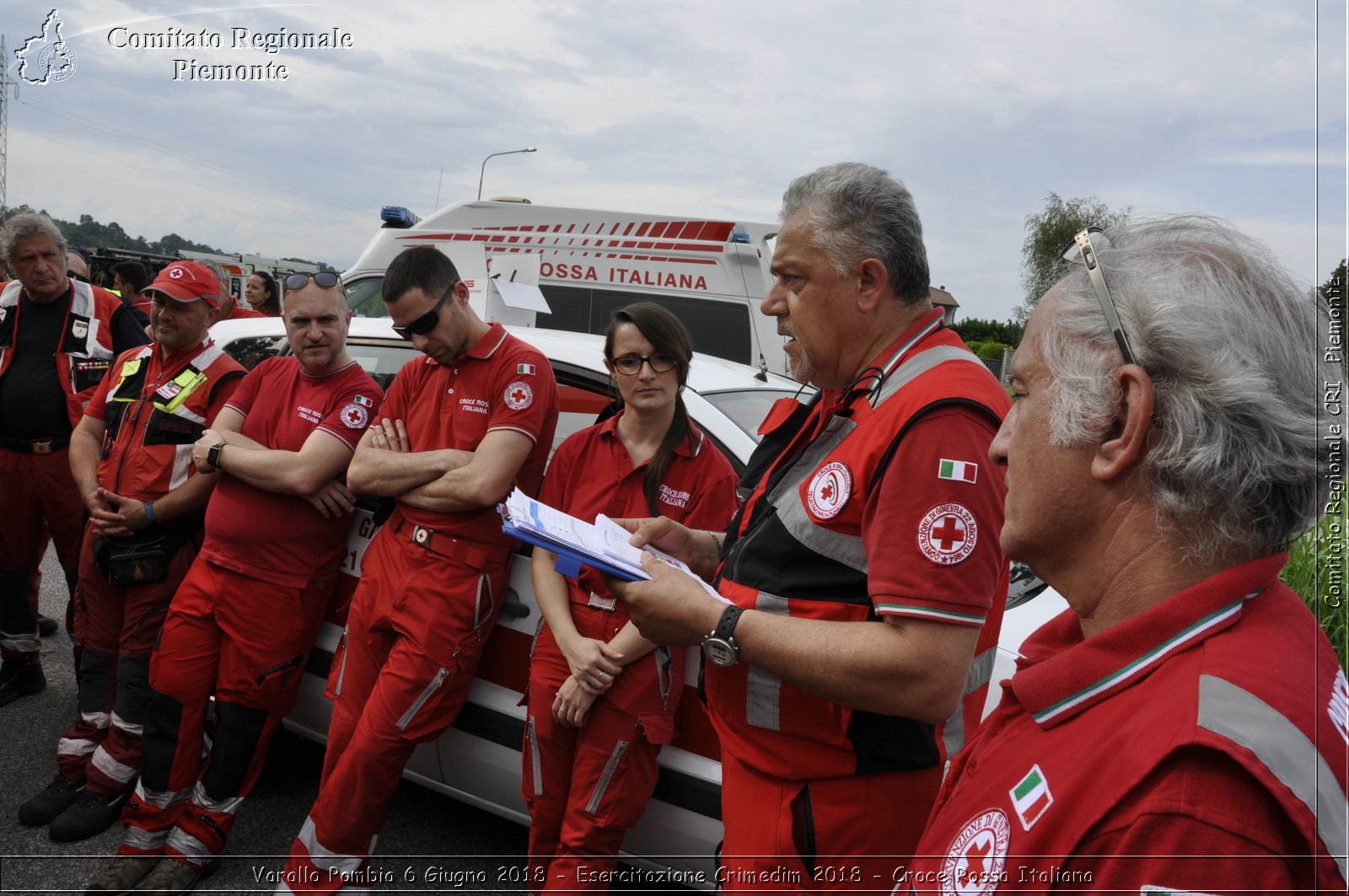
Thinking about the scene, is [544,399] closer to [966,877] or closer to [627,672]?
[627,672]

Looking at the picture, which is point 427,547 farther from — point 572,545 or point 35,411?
point 35,411

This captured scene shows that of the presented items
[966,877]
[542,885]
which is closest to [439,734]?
[542,885]

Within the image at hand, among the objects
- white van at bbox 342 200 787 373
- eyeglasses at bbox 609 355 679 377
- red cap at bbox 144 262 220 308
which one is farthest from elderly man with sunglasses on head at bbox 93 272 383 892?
white van at bbox 342 200 787 373

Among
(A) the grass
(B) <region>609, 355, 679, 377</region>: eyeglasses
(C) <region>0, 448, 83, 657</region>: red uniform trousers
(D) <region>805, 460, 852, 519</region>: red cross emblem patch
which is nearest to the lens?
(A) the grass

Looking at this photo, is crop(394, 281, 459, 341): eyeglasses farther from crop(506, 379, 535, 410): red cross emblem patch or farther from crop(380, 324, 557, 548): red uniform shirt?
crop(506, 379, 535, 410): red cross emblem patch

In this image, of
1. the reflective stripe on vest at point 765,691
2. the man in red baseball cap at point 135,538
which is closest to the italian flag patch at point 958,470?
the reflective stripe on vest at point 765,691

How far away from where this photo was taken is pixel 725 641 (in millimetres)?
1614

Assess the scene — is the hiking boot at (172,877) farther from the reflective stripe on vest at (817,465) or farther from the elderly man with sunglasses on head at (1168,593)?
the elderly man with sunglasses on head at (1168,593)

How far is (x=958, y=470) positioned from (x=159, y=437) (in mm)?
3101

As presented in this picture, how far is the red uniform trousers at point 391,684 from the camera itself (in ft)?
9.32

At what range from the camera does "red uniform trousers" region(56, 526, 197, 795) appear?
11.3ft

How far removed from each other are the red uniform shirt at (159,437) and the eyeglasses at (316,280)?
1.54ft

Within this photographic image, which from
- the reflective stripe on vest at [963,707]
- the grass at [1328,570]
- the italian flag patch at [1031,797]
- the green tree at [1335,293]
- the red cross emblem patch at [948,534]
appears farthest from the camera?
the reflective stripe on vest at [963,707]

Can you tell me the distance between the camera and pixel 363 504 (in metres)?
3.49
